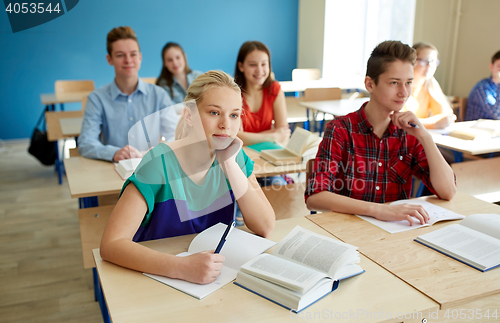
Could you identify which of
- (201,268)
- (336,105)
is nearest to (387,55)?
(201,268)

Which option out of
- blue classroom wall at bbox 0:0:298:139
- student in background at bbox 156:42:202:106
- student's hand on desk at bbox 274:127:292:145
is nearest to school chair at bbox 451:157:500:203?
student's hand on desk at bbox 274:127:292:145

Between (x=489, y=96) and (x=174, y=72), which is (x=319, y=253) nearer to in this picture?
(x=489, y=96)

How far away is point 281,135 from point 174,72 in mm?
1590

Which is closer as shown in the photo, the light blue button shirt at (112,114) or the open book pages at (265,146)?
the light blue button shirt at (112,114)

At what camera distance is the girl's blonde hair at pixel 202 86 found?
1.12 metres

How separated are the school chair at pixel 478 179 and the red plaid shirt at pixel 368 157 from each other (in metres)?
0.88

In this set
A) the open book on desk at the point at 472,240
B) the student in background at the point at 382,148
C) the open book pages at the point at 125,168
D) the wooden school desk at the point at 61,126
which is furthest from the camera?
the wooden school desk at the point at 61,126

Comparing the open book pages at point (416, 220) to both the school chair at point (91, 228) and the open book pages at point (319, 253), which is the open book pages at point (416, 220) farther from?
the school chair at point (91, 228)

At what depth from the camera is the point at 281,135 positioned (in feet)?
8.18

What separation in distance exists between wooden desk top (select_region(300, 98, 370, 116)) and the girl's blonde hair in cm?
236

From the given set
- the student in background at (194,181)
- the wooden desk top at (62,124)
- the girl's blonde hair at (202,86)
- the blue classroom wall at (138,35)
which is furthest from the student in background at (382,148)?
the blue classroom wall at (138,35)

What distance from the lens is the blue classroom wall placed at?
4805 mm

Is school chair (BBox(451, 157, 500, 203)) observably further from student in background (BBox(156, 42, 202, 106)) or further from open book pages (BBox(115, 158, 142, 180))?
student in background (BBox(156, 42, 202, 106))

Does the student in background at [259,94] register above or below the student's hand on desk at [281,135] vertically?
above
